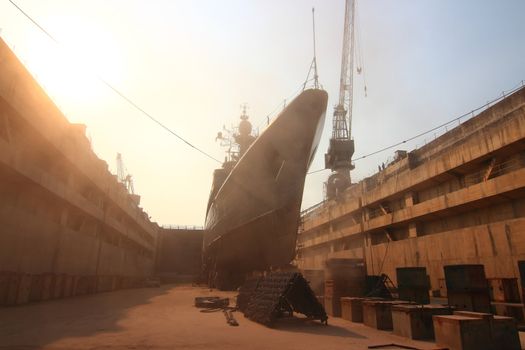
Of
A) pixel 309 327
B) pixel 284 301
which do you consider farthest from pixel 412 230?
pixel 309 327

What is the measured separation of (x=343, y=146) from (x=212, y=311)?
5614 cm

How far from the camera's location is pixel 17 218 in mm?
19016

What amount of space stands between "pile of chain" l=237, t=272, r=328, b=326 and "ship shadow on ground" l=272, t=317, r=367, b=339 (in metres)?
0.24

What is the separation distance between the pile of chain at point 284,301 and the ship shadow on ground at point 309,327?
24 cm

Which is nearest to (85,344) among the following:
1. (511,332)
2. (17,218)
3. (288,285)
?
(288,285)

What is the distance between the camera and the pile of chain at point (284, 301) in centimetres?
1186

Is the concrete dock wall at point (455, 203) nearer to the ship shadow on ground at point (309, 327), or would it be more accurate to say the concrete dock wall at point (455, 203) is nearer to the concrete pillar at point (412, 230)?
the concrete pillar at point (412, 230)

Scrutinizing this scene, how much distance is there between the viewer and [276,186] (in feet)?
80.9

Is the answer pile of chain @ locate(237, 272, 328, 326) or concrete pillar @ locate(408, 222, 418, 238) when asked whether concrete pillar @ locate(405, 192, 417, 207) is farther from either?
pile of chain @ locate(237, 272, 328, 326)

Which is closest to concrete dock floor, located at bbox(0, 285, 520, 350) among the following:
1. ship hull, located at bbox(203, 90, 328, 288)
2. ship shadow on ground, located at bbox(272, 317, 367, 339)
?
ship shadow on ground, located at bbox(272, 317, 367, 339)

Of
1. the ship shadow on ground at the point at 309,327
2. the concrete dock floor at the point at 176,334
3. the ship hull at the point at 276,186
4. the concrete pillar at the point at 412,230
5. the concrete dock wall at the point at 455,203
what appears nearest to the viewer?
the concrete dock floor at the point at 176,334

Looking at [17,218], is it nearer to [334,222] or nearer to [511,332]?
[511,332]

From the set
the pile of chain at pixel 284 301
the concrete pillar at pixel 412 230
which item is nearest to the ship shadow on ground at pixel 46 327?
the pile of chain at pixel 284 301

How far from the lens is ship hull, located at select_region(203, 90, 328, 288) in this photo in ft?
80.4
